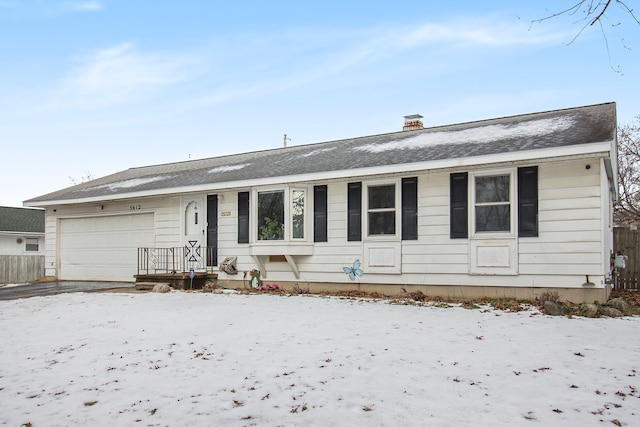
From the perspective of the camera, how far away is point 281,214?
1270 centimetres

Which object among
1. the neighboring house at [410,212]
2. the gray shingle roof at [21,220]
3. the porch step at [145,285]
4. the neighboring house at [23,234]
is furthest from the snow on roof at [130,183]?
the gray shingle roof at [21,220]

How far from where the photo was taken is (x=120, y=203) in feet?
53.9

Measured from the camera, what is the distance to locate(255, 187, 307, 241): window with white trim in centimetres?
1252

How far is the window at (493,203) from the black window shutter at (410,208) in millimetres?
1275

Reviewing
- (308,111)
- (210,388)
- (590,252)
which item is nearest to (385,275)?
(590,252)

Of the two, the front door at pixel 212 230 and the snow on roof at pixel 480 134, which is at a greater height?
the snow on roof at pixel 480 134

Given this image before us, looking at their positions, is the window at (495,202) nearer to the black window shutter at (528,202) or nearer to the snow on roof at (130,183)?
the black window shutter at (528,202)

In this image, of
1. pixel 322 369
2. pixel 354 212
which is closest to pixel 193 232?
pixel 354 212

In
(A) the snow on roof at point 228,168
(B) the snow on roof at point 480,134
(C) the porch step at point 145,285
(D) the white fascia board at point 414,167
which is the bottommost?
(C) the porch step at point 145,285

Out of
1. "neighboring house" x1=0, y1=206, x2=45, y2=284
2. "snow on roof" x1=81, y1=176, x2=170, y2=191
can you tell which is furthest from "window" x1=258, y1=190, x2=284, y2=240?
"neighboring house" x1=0, y1=206, x2=45, y2=284

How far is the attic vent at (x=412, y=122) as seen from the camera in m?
16.3

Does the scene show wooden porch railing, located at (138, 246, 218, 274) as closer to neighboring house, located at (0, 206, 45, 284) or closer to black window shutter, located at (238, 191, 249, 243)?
black window shutter, located at (238, 191, 249, 243)

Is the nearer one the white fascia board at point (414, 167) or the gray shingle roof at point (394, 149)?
the white fascia board at point (414, 167)

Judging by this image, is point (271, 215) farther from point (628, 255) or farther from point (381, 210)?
point (628, 255)
